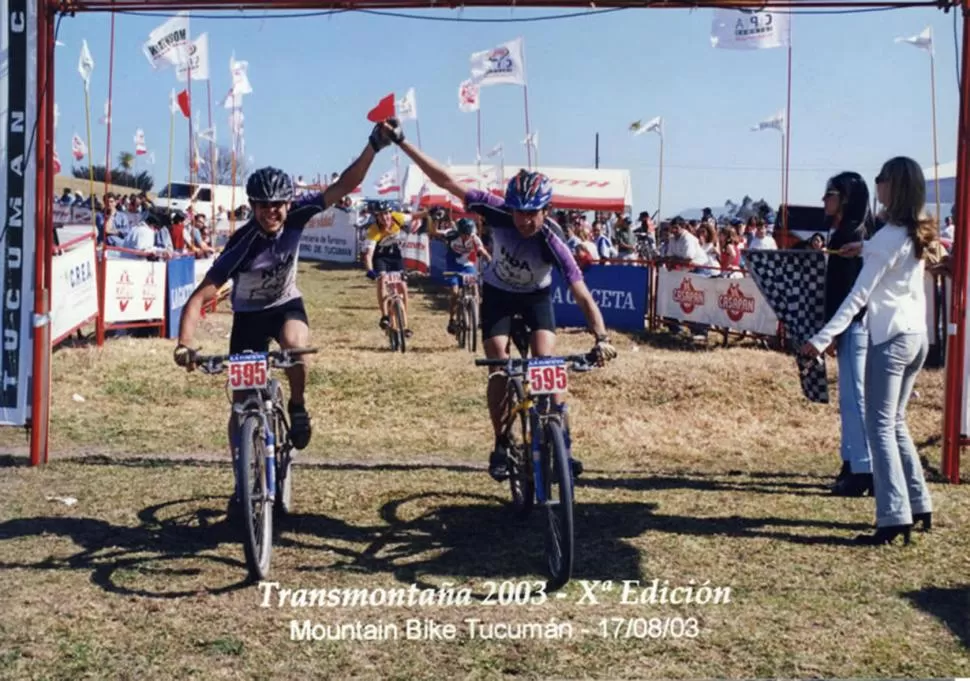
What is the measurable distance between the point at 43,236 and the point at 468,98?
1830cm

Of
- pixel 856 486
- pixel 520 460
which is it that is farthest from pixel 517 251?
pixel 856 486

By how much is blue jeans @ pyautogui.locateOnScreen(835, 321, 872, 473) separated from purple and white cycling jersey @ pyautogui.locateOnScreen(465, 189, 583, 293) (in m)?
2.10

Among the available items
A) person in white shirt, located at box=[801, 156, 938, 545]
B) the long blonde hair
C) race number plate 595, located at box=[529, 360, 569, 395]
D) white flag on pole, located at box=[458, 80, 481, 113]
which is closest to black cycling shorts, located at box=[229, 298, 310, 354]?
race number plate 595, located at box=[529, 360, 569, 395]

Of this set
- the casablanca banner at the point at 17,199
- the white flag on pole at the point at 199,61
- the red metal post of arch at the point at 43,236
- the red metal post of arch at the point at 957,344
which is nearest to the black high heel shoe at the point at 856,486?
the red metal post of arch at the point at 957,344

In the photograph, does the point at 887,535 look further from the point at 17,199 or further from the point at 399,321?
the point at 399,321

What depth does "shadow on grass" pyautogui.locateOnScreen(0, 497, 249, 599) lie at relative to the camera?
5348 mm

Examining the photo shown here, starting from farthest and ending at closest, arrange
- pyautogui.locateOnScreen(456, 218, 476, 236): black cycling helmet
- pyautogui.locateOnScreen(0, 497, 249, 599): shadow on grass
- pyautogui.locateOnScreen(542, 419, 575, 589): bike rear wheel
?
1. pyautogui.locateOnScreen(456, 218, 476, 236): black cycling helmet
2. pyautogui.locateOnScreen(0, 497, 249, 599): shadow on grass
3. pyautogui.locateOnScreen(542, 419, 575, 589): bike rear wheel

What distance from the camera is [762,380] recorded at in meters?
11.1

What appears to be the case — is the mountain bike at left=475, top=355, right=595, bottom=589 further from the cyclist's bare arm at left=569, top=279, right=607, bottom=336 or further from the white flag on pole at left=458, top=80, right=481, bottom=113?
the white flag on pole at left=458, top=80, right=481, bottom=113

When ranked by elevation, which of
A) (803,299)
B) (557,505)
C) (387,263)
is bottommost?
(557,505)

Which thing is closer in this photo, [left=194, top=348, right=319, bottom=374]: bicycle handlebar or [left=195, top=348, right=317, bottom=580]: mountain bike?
[left=195, top=348, right=317, bottom=580]: mountain bike

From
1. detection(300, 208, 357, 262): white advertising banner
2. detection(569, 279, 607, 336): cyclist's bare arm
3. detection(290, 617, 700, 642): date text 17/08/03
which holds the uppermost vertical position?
detection(300, 208, 357, 262): white advertising banner

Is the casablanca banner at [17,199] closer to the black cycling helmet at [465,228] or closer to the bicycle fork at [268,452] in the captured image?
the bicycle fork at [268,452]

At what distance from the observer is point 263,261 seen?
6.24 metres
